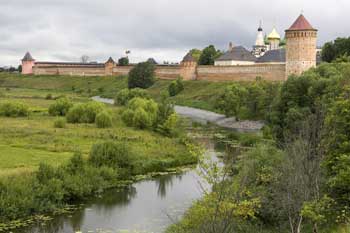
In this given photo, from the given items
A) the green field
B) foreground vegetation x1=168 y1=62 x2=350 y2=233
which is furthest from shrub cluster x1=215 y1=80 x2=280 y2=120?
foreground vegetation x1=168 y1=62 x2=350 y2=233

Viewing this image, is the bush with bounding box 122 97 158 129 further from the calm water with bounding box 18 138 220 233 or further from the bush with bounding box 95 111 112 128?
the calm water with bounding box 18 138 220 233

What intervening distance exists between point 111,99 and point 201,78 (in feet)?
33.0

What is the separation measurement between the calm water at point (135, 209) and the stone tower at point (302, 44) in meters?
28.8

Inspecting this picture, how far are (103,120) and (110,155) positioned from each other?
11.5 metres

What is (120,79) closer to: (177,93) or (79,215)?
(177,93)

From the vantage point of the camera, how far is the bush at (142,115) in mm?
31906

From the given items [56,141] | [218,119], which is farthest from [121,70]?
[56,141]

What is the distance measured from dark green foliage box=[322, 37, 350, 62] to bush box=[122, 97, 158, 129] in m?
23.0

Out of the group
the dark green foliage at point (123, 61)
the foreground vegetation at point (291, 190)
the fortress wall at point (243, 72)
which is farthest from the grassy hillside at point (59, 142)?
the dark green foliage at point (123, 61)

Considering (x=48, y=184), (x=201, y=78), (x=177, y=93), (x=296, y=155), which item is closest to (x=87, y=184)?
(x=48, y=184)

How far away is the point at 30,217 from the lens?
15070mm

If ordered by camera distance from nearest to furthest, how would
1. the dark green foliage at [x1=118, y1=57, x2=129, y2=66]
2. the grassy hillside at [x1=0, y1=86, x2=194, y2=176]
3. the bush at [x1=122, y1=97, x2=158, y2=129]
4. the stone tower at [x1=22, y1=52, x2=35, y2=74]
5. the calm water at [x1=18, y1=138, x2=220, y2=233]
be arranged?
the calm water at [x1=18, y1=138, x2=220, y2=233] → the grassy hillside at [x1=0, y1=86, x2=194, y2=176] → the bush at [x1=122, y1=97, x2=158, y2=129] → the dark green foliage at [x1=118, y1=57, x2=129, y2=66] → the stone tower at [x1=22, y1=52, x2=35, y2=74]

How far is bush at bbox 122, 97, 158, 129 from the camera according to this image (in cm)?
3191

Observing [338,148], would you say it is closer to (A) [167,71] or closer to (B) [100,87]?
(A) [167,71]
